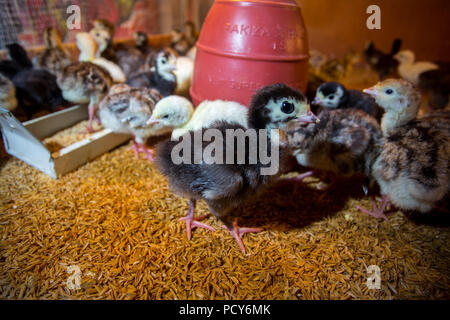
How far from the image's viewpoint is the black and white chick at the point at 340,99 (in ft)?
8.41

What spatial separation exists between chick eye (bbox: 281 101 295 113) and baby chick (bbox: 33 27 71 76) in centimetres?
331

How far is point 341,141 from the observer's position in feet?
6.57

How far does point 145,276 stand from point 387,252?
1610mm

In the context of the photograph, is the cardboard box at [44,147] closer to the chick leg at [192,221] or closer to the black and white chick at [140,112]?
the black and white chick at [140,112]

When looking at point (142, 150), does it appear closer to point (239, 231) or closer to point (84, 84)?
point (84, 84)

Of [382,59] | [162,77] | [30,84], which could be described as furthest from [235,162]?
[382,59]

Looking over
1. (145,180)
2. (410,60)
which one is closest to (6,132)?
(145,180)

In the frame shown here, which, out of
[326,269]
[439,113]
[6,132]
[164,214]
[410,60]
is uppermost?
[410,60]

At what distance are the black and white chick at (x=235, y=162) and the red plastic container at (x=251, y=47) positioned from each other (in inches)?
27.7

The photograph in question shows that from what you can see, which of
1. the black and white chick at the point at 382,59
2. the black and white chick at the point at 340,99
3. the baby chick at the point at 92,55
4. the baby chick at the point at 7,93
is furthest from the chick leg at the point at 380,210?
the black and white chick at the point at 382,59

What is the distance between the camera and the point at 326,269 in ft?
5.51

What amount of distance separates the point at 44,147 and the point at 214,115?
143 centimetres
